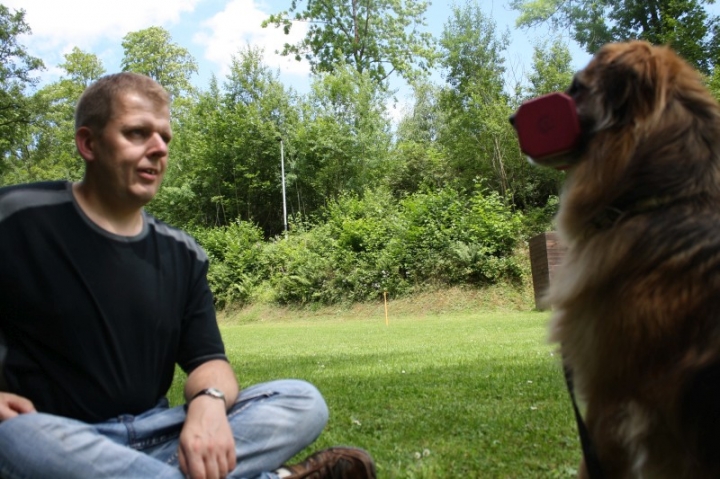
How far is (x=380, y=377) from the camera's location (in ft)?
20.8

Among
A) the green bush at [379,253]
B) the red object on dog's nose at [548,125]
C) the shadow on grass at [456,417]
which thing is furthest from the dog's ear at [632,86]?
the green bush at [379,253]

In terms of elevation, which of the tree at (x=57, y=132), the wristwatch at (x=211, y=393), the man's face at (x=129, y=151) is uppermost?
the tree at (x=57, y=132)

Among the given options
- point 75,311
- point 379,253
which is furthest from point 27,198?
point 379,253

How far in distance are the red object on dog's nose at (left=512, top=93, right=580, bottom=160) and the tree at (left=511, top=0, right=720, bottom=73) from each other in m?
23.9

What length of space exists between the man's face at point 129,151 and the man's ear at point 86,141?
1 centimetres

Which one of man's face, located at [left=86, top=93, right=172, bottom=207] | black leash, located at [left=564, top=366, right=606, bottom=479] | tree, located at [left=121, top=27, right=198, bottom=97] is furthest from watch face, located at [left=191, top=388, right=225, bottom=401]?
tree, located at [left=121, top=27, right=198, bottom=97]

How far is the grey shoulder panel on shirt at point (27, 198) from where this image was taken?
217 cm

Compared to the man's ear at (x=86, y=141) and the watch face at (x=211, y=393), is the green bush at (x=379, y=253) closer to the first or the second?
the watch face at (x=211, y=393)

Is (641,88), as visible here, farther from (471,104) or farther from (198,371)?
(471,104)

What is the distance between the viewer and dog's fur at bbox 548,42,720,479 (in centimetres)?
170

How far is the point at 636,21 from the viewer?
85.0 ft

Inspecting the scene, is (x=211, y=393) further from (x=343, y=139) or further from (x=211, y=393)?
(x=343, y=139)

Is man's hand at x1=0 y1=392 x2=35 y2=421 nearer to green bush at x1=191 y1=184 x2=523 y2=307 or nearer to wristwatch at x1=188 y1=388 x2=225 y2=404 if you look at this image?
wristwatch at x1=188 y1=388 x2=225 y2=404

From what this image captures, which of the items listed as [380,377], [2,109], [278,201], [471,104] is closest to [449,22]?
[471,104]
